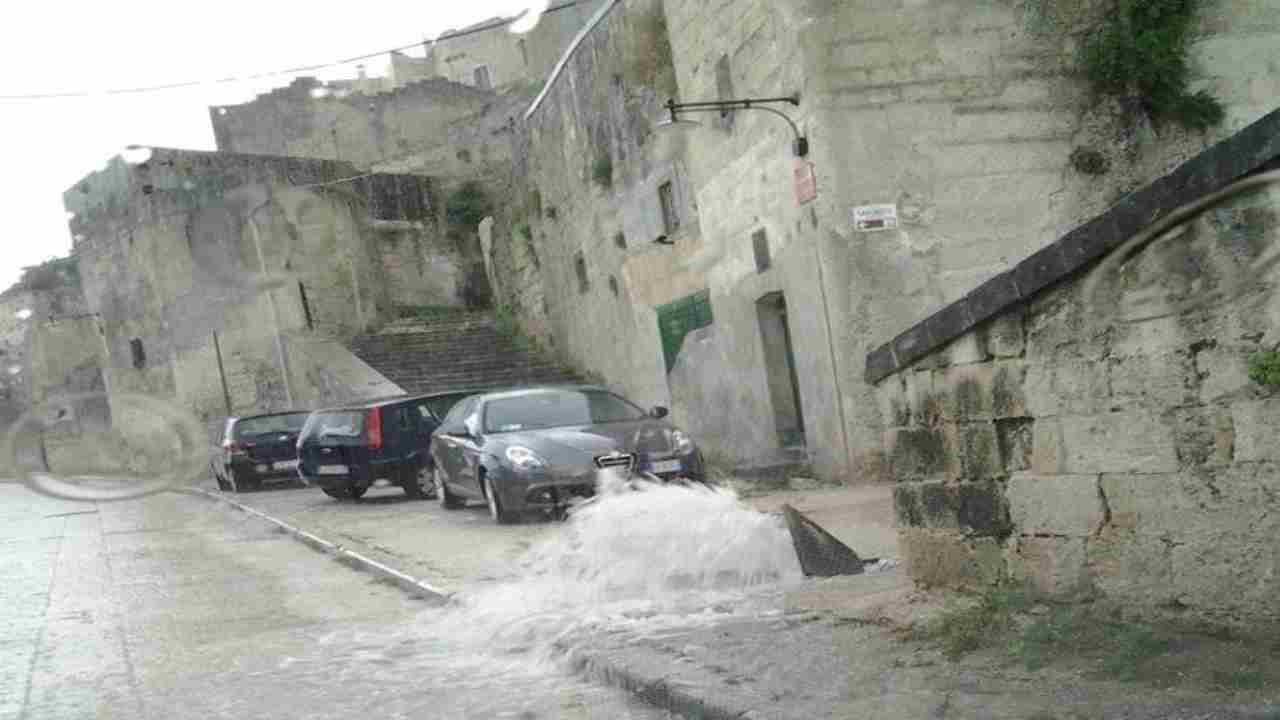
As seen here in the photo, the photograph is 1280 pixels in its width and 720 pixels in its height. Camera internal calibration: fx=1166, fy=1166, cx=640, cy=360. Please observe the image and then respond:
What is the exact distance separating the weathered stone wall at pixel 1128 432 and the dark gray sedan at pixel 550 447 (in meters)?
6.03

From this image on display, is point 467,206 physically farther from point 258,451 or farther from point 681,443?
point 681,443

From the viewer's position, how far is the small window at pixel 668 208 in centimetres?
1778

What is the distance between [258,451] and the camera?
933 inches

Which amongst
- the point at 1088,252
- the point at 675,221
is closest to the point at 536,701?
the point at 1088,252

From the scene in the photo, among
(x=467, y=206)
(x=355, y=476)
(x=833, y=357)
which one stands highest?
(x=467, y=206)

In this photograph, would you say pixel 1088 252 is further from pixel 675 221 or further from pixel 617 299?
pixel 617 299

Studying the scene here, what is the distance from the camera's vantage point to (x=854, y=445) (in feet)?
41.9

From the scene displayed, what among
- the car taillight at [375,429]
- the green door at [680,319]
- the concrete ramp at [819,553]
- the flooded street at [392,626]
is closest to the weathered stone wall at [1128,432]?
the concrete ramp at [819,553]

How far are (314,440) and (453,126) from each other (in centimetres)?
2178

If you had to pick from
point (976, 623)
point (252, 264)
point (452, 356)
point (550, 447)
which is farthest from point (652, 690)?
point (252, 264)

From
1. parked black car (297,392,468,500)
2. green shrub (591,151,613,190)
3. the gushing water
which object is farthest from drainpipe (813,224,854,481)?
green shrub (591,151,613,190)

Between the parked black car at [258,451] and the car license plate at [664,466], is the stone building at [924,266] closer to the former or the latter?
the car license plate at [664,466]

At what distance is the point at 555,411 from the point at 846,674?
8304 millimetres

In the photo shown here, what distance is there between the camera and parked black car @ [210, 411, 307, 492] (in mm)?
23641
